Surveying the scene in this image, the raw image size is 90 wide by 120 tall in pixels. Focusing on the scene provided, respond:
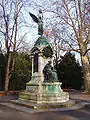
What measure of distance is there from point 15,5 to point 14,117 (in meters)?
18.7

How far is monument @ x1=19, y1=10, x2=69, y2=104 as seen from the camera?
13683mm

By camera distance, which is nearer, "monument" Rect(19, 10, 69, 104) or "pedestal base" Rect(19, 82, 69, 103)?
"pedestal base" Rect(19, 82, 69, 103)

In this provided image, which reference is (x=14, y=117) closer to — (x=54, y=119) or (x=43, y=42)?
(x=54, y=119)

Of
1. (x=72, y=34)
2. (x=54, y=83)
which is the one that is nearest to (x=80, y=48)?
(x=72, y=34)

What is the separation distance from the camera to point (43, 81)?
14664mm

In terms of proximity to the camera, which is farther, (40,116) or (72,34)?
(72,34)

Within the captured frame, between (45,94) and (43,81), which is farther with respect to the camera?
(43,81)

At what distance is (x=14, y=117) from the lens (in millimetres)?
10094

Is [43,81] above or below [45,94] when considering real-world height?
above

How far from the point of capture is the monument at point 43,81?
13.7 metres

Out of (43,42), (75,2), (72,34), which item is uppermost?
→ (75,2)

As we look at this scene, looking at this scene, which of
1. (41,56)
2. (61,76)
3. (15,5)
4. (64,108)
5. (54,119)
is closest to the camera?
(54,119)

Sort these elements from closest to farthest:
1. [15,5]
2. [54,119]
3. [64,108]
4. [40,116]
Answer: [54,119] → [40,116] → [64,108] → [15,5]

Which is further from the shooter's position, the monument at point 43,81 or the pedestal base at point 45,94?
the monument at point 43,81
